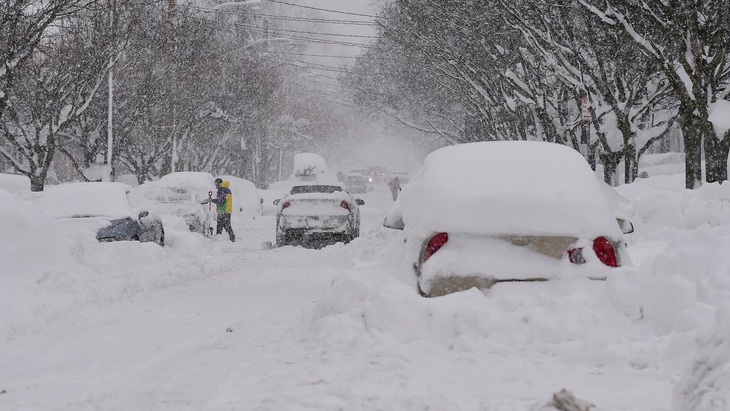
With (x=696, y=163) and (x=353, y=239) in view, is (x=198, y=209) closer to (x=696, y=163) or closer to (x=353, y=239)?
(x=353, y=239)

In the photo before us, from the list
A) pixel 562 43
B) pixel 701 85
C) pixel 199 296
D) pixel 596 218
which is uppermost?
pixel 562 43

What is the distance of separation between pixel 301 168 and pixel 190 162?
45.3 feet

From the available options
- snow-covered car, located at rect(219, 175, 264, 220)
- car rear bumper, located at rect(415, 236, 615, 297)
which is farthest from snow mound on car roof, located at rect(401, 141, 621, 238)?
snow-covered car, located at rect(219, 175, 264, 220)

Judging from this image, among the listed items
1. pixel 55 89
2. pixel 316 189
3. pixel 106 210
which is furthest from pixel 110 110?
pixel 106 210

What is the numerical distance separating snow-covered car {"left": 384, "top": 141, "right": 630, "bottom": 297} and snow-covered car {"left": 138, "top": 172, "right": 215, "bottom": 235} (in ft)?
48.2

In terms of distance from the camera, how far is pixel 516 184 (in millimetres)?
6527

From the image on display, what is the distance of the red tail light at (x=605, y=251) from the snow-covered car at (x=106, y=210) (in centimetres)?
922

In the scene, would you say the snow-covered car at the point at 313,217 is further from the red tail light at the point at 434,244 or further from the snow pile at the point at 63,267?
the red tail light at the point at 434,244

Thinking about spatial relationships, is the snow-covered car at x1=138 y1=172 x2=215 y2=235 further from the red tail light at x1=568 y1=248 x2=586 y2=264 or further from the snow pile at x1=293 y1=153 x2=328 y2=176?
the snow pile at x1=293 y1=153 x2=328 y2=176

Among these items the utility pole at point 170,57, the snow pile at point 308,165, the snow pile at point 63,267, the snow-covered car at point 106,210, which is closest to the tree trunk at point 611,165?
the snow pile at point 63,267

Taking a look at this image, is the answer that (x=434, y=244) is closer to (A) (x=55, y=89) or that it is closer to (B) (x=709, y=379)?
(B) (x=709, y=379)

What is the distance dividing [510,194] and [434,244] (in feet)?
2.42

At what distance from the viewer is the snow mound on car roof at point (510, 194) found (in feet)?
20.4

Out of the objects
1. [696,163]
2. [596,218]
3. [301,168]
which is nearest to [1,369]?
[596,218]
